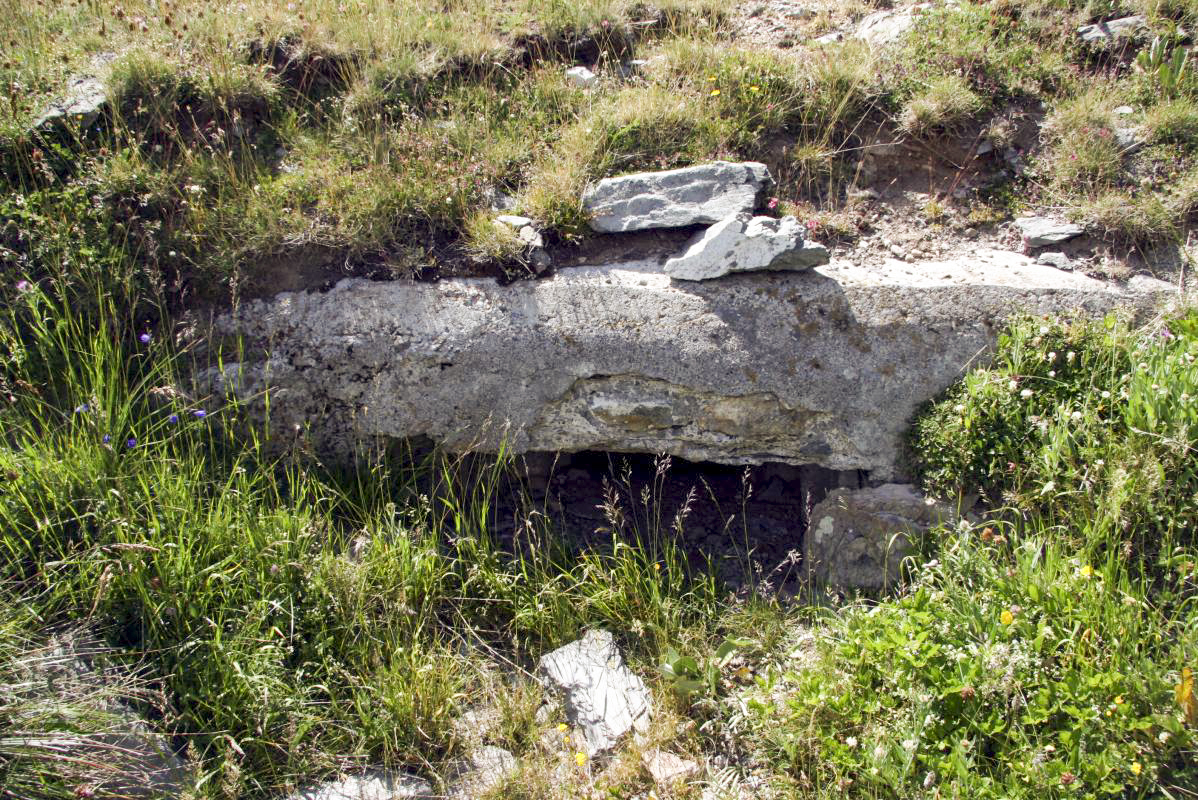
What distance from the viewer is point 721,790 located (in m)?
3.24

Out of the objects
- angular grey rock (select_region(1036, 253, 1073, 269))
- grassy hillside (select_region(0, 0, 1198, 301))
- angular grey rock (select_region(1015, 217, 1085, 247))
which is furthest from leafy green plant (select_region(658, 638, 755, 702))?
angular grey rock (select_region(1015, 217, 1085, 247))

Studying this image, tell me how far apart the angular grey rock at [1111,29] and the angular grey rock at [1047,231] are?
1.73 metres

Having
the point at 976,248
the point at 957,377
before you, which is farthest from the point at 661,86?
the point at 957,377

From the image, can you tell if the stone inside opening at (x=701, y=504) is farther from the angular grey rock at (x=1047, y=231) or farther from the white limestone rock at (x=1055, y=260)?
the angular grey rock at (x=1047, y=231)

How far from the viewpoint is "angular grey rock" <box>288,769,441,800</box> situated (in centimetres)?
326

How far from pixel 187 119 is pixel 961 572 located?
Answer: 5.03 metres

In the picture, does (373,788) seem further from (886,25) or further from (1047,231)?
(886,25)

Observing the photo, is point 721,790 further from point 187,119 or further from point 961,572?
point 187,119

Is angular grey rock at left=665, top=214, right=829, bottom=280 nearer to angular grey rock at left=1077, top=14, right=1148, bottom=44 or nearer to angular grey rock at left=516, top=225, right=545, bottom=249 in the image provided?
angular grey rock at left=516, top=225, right=545, bottom=249

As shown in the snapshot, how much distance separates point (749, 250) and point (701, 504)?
1486mm

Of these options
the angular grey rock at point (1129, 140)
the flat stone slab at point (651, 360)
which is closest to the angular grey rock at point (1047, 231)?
the flat stone slab at point (651, 360)

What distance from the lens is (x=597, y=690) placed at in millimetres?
3688

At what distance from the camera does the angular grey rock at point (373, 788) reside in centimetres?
326

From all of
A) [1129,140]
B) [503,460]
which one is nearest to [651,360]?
[503,460]
